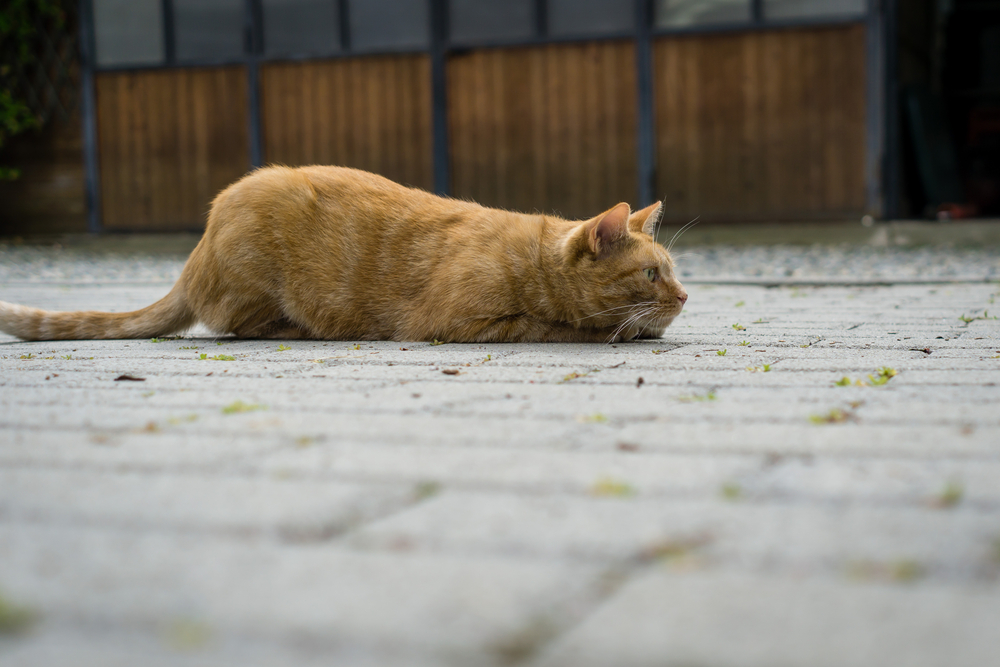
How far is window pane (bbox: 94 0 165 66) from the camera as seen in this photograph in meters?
12.0

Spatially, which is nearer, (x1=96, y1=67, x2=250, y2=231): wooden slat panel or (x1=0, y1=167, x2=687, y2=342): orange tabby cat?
(x1=0, y1=167, x2=687, y2=342): orange tabby cat

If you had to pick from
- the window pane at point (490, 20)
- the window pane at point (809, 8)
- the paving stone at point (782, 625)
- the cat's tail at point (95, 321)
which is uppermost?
the window pane at point (490, 20)

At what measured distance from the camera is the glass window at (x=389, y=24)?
442 inches

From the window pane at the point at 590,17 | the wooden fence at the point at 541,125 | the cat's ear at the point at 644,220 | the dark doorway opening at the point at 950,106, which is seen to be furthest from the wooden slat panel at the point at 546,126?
the cat's ear at the point at 644,220

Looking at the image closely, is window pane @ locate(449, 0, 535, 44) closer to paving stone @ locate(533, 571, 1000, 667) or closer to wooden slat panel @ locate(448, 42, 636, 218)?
wooden slat panel @ locate(448, 42, 636, 218)

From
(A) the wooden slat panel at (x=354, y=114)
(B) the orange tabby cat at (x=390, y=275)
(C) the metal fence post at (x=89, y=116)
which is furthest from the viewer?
(C) the metal fence post at (x=89, y=116)

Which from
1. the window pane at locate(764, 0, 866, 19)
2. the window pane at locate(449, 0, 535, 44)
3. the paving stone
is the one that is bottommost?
the paving stone

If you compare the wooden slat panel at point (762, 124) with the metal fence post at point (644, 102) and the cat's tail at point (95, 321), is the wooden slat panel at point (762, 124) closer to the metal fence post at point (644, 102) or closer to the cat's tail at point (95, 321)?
the metal fence post at point (644, 102)

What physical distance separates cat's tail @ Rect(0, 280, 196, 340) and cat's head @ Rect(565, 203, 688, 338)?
165cm

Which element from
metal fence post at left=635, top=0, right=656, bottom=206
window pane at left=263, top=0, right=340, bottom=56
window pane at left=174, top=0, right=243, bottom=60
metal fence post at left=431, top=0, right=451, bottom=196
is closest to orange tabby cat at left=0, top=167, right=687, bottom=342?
metal fence post at left=635, top=0, right=656, bottom=206

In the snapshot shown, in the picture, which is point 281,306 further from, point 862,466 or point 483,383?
point 862,466

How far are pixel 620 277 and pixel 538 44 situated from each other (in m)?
7.77

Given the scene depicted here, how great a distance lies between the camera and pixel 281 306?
160 inches

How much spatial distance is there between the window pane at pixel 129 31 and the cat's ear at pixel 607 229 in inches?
388
